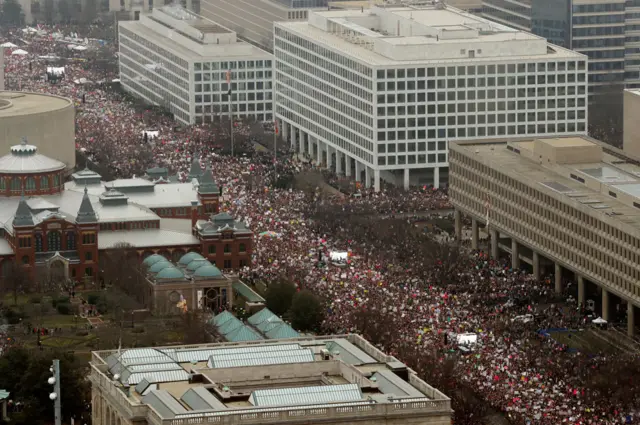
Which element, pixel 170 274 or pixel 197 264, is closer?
pixel 170 274

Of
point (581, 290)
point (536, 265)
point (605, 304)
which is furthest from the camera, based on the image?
point (536, 265)

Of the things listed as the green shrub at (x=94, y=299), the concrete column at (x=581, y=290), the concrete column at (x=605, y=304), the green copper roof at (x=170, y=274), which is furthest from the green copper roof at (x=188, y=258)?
the concrete column at (x=605, y=304)

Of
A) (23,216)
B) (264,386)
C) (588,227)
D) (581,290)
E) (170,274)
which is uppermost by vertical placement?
(264,386)

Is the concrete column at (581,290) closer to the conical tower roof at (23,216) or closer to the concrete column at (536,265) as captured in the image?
the concrete column at (536,265)

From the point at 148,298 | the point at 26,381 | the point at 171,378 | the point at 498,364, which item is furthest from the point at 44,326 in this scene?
the point at 171,378

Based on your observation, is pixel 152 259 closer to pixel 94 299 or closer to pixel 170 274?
pixel 170 274

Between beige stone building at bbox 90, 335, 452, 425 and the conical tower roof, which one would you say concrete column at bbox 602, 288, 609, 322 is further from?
the conical tower roof

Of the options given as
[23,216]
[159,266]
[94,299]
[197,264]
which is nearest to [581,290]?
[197,264]
